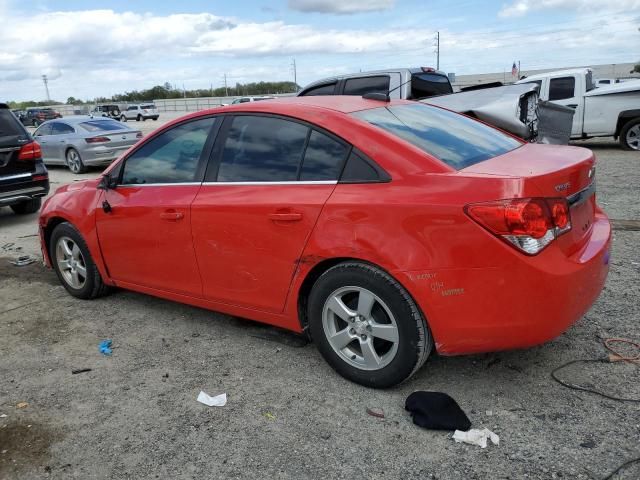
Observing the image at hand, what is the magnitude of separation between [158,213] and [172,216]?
162mm

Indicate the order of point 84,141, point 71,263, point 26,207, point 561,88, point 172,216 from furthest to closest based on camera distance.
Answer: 1. point 84,141
2. point 561,88
3. point 26,207
4. point 71,263
5. point 172,216

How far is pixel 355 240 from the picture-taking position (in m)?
3.02

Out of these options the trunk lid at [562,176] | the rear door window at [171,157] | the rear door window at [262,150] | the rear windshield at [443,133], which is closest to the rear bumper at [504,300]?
the trunk lid at [562,176]

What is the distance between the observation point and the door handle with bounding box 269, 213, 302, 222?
3.25 metres

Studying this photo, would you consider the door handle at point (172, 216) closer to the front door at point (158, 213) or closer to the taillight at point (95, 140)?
the front door at point (158, 213)

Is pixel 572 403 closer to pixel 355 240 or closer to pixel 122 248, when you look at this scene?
pixel 355 240

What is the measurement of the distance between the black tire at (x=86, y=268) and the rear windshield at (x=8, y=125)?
3.93 m

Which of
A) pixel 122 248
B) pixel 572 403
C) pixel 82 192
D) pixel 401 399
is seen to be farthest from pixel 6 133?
pixel 572 403

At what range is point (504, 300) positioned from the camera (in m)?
2.73

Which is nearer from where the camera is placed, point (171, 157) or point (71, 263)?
point (171, 157)

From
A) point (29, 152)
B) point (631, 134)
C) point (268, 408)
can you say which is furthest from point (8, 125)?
point (631, 134)

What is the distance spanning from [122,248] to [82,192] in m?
0.74

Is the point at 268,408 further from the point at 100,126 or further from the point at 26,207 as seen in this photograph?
the point at 100,126

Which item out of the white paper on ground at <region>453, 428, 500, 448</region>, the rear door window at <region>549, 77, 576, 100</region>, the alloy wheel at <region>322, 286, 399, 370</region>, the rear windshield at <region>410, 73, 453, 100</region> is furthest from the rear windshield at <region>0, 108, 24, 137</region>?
the rear door window at <region>549, 77, 576, 100</region>
